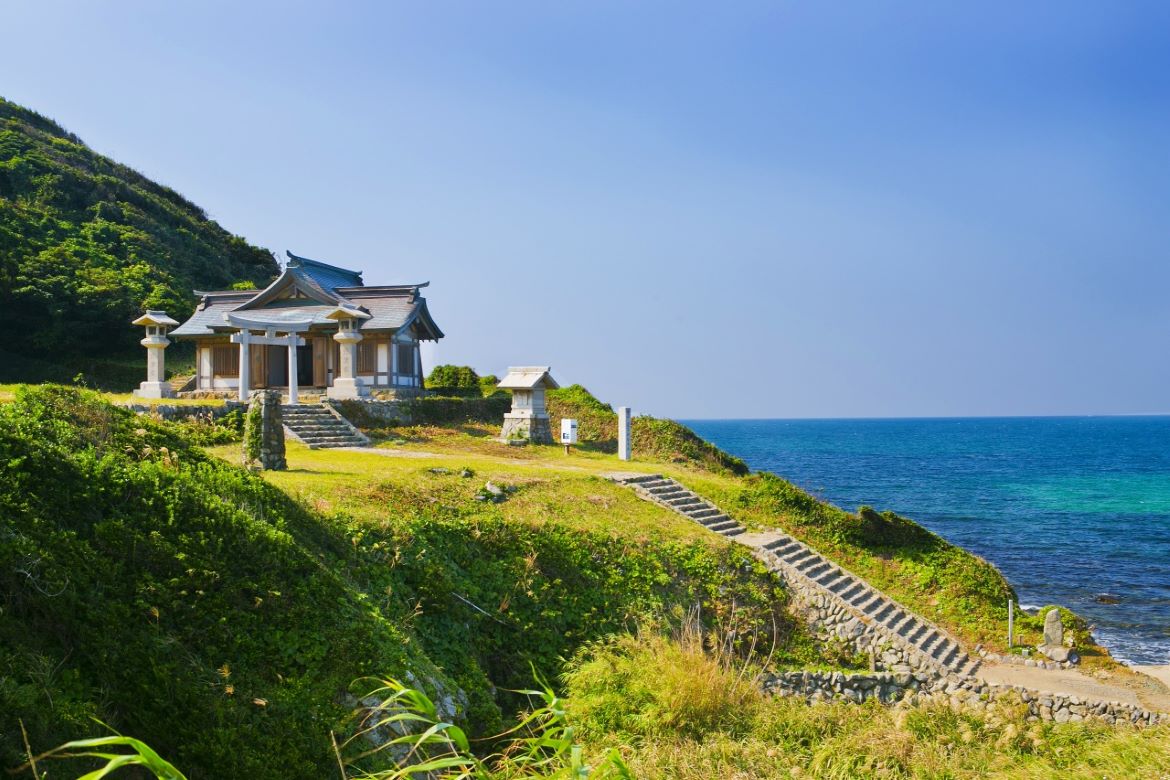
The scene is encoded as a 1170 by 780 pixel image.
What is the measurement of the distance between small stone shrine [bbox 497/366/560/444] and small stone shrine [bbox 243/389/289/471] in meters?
13.5

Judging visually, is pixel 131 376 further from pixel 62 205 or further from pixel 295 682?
pixel 295 682

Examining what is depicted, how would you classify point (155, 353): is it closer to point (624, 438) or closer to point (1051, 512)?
point (624, 438)

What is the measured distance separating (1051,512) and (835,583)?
3268 cm

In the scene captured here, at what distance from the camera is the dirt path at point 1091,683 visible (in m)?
17.2

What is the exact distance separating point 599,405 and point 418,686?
89.9 ft

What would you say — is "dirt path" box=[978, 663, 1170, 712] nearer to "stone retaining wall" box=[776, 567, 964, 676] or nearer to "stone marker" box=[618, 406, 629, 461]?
"stone retaining wall" box=[776, 567, 964, 676]

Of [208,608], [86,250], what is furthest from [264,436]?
[86,250]

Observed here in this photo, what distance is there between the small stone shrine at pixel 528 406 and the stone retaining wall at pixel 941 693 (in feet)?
56.6

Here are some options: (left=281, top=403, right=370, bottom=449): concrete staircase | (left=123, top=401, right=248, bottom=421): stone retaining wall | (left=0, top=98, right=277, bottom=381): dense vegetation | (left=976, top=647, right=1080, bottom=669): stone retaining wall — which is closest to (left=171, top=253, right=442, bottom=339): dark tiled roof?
(left=281, top=403, right=370, bottom=449): concrete staircase

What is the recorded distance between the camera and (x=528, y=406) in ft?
105

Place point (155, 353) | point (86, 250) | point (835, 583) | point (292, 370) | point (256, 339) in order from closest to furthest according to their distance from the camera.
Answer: point (835, 583) → point (292, 370) → point (256, 339) → point (155, 353) → point (86, 250)

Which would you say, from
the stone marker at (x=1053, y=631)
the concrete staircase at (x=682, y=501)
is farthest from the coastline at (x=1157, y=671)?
the concrete staircase at (x=682, y=501)

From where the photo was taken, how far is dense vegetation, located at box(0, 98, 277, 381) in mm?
42219

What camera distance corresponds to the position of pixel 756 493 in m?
25.4
